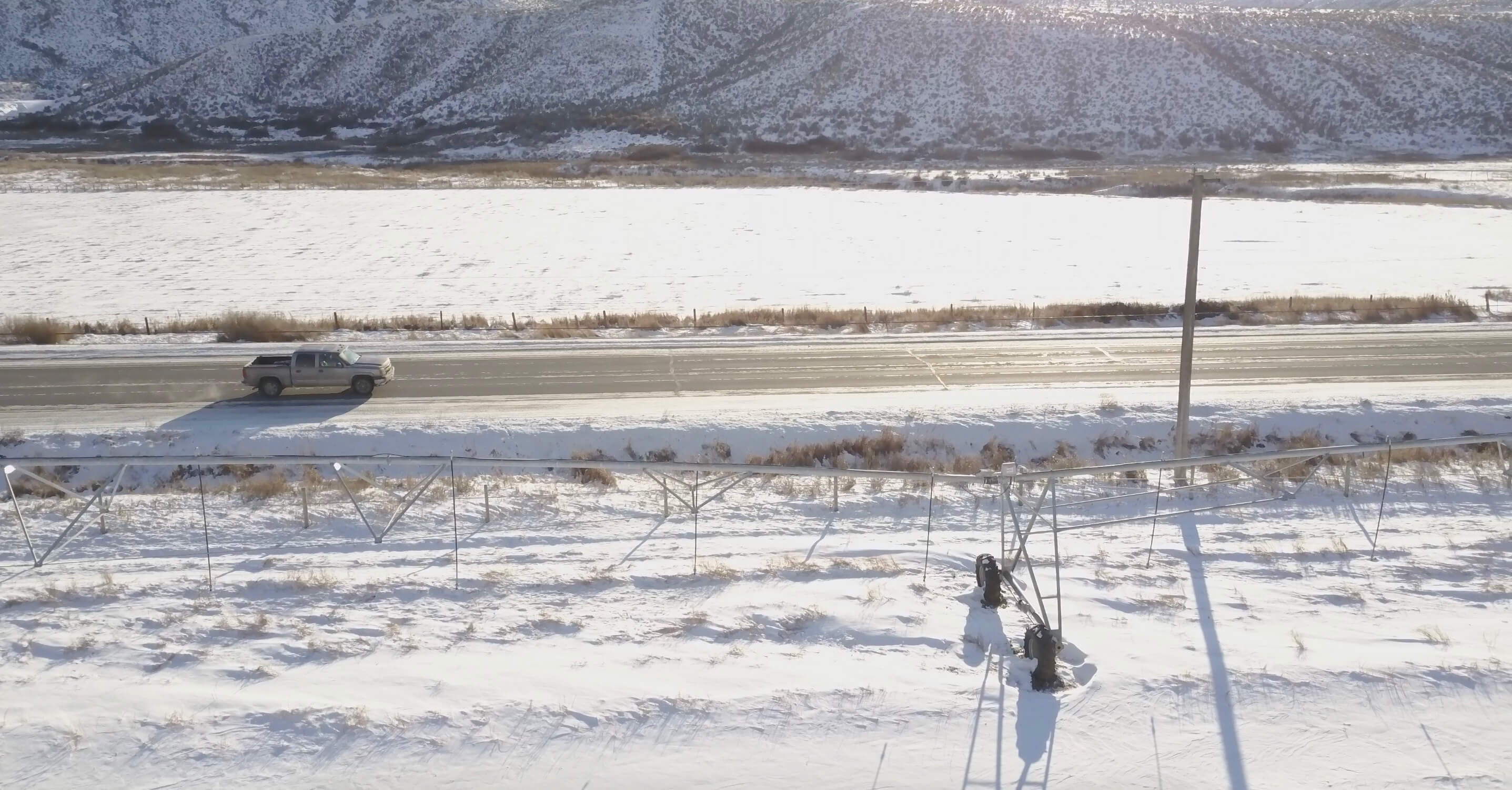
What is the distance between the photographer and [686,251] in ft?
158

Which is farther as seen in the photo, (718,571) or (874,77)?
(874,77)

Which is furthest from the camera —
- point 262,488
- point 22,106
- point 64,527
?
point 22,106

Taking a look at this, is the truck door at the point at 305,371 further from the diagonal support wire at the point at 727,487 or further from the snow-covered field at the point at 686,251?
the diagonal support wire at the point at 727,487

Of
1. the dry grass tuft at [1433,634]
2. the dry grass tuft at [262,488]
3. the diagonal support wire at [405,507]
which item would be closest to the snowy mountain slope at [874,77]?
the dry grass tuft at [262,488]

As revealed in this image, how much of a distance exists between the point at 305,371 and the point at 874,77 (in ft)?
301

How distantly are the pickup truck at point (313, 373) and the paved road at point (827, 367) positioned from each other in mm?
521

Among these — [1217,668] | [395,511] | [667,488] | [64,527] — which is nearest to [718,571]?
[667,488]

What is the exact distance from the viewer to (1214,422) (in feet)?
78.0

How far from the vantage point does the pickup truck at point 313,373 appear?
25.3 metres

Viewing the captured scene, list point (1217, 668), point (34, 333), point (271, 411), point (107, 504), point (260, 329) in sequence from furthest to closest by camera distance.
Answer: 1. point (260, 329)
2. point (34, 333)
3. point (271, 411)
4. point (107, 504)
5. point (1217, 668)

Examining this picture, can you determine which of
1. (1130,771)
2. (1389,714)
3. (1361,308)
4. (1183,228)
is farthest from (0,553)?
(1183,228)

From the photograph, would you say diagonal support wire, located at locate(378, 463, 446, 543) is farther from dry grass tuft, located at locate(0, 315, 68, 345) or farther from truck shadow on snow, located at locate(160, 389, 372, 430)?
dry grass tuft, located at locate(0, 315, 68, 345)

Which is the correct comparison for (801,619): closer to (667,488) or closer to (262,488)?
(667,488)

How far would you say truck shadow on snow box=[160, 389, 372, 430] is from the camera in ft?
77.2
